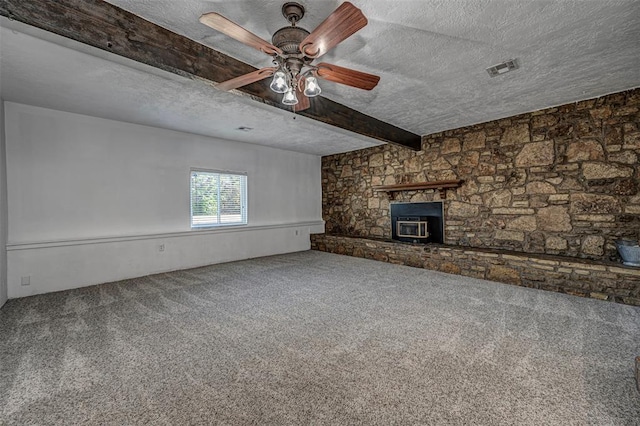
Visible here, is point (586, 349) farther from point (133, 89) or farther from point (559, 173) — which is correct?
point (133, 89)

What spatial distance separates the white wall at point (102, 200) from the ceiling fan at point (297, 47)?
316 centimetres

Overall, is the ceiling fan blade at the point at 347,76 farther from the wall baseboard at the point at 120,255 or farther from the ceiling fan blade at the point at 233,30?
the wall baseboard at the point at 120,255

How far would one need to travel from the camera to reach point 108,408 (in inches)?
64.3

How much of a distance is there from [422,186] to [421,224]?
0.74 metres

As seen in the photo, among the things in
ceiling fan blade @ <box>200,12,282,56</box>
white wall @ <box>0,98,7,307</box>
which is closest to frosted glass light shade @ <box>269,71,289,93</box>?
ceiling fan blade @ <box>200,12,282,56</box>

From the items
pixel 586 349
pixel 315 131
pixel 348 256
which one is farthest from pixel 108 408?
pixel 348 256

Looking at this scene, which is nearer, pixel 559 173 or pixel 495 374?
pixel 495 374

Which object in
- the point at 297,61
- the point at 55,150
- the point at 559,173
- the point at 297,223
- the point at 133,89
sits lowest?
the point at 297,223

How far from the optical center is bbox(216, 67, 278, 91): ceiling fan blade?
2.08m

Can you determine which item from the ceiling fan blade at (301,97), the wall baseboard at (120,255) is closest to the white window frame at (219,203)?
the wall baseboard at (120,255)

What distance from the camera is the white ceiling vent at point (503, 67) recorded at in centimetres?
273

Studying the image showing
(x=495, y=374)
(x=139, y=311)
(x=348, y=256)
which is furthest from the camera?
(x=348, y=256)

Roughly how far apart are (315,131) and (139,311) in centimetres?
387

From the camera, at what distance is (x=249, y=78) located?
7.23 ft
